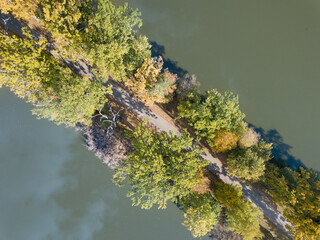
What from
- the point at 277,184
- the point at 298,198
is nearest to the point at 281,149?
the point at 277,184

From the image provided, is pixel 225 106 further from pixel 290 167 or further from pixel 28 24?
pixel 28 24

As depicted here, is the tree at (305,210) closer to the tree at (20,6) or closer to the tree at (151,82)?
the tree at (151,82)

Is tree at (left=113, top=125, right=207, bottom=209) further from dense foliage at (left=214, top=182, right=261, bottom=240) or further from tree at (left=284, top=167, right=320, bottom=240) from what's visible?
tree at (left=284, top=167, right=320, bottom=240)

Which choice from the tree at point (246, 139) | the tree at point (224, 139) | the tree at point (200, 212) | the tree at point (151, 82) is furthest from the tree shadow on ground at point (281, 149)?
the tree at point (151, 82)

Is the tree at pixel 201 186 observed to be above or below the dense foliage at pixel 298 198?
above

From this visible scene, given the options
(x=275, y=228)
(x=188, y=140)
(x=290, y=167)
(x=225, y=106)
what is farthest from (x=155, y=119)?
(x=275, y=228)
